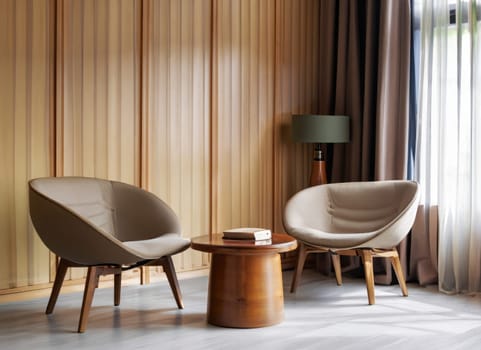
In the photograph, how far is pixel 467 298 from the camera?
425 cm

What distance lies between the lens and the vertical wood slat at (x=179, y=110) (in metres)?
4.59

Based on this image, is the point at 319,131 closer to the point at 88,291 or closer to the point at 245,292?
the point at 245,292

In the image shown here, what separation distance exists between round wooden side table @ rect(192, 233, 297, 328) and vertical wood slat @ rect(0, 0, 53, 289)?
1.22 m

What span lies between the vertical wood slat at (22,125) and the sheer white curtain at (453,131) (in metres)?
2.61

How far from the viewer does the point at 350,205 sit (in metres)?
4.61

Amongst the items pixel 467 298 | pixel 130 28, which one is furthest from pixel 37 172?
pixel 467 298

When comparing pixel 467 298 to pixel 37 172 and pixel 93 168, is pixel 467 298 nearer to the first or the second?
pixel 93 168

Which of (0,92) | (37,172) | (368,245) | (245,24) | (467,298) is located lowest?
(467,298)

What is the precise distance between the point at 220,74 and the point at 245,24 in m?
0.47

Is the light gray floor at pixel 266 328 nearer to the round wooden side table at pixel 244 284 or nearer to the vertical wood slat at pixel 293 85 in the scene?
the round wooden side table at pixel 244 284

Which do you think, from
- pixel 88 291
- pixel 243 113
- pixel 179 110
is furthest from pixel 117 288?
pixel 243 113

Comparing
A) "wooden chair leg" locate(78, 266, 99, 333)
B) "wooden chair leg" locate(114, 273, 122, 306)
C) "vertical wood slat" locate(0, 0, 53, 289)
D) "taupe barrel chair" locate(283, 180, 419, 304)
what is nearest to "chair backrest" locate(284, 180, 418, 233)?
"taupe barrel chair" locate(283, 180, 419, 304)

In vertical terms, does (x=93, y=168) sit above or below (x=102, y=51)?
below

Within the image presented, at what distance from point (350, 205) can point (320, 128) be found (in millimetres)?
639
